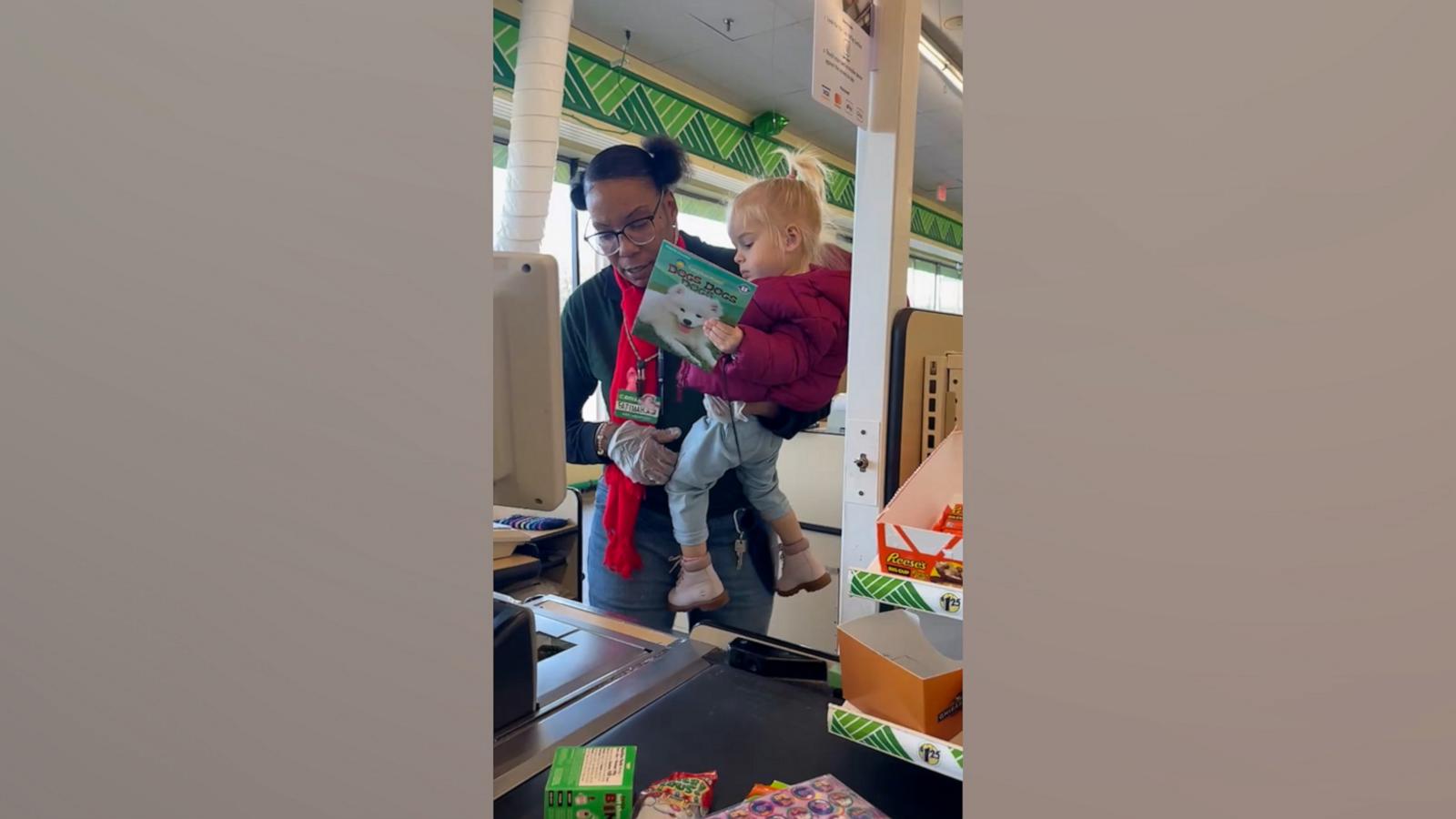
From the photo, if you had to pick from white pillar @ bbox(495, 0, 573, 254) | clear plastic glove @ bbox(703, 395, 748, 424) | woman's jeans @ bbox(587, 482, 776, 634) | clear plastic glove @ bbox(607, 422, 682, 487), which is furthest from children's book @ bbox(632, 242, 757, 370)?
white pillar @ bbox(495, 0, 573, 254)

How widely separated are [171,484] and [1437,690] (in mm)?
631

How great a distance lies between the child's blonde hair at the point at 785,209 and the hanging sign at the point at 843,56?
0.61m

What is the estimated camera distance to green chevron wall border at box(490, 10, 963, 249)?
4.44 m

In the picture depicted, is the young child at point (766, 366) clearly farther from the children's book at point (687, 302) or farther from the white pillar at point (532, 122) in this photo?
the white pillar at point (532, 122)

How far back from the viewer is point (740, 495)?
2.02 meters

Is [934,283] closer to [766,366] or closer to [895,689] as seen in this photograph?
[766,366]

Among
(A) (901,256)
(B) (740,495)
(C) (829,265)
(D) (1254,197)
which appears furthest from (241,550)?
(C) (829,265)

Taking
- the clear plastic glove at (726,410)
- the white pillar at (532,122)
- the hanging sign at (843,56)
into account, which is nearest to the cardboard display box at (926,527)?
the hanging sign at (843,56)

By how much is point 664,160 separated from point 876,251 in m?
0.80

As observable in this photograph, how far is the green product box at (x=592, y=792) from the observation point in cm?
97

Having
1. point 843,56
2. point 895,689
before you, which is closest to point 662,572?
point 895,689

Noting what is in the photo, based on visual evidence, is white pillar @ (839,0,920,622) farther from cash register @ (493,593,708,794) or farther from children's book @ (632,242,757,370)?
cash register @ (493,593,708,794)

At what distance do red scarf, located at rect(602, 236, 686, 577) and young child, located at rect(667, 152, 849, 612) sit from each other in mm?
99

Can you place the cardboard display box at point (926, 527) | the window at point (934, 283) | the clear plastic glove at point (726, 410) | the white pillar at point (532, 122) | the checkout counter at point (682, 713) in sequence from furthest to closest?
1. the window at point (934, 283)
2. the white pillar at point (532, 122)
3. the clear plastic glove at point (726, 410)
4. the checkout counter at point (682, 713)
5. the cardboard display box at point (926, 527)
